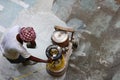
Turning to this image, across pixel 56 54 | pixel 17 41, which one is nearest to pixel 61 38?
pixel 56 54

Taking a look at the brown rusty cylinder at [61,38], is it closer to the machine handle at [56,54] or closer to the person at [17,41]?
the machine handle at [56,54]

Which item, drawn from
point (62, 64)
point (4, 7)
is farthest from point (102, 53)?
point (4, 7)

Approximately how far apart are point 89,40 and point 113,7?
109cm

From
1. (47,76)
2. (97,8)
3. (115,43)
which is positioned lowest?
(47,76)

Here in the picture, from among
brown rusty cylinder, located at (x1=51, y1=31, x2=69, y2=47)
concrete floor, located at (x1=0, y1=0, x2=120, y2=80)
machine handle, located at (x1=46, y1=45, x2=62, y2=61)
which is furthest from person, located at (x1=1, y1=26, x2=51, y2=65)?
concrete floor, located at (x1=0, y1=0, x2=120, y2=80)

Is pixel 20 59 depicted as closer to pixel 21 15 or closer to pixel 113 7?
pixel 21 15

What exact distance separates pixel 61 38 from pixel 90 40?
99 cm

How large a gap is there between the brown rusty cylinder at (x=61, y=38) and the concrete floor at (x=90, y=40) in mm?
608

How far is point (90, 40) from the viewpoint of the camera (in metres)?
6.73

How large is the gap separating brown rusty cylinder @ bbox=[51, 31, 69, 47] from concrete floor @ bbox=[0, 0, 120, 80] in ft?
2.00

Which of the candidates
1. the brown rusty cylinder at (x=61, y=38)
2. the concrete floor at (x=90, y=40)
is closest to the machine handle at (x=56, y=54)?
the brown rusty cylinder at (x=61, y=38)

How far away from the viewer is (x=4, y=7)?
283 inches

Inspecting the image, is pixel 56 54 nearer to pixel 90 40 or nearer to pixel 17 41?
pixel 17 41

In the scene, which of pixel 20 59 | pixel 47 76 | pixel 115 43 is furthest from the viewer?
pixel 115 43
